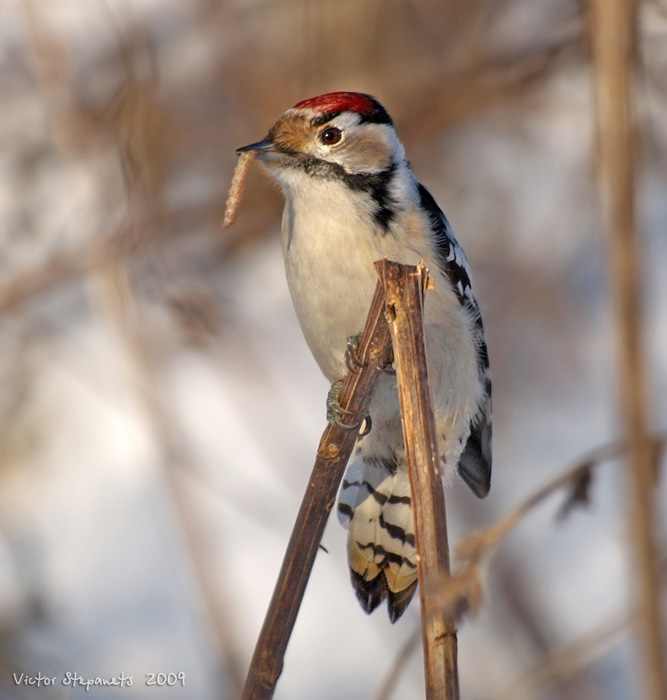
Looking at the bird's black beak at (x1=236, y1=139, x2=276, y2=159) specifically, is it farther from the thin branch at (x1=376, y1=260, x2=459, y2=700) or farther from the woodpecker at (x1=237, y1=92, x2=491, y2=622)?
the thin branch at (x1=376, y1=260, x2=459, y2=700)

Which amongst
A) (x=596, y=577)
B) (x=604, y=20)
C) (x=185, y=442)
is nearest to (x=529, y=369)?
(x=596, y=577)

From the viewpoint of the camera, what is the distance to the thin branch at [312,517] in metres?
1.55

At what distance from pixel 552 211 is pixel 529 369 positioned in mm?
854

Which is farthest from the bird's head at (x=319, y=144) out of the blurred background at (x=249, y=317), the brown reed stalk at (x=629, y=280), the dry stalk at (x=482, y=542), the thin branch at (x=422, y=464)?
the dry stalk at (x=482, y=542)

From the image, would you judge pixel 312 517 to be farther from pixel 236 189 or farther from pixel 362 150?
pixel 362 150

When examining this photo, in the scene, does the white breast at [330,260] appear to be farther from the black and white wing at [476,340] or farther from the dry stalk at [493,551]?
the dry stalk at [493,551]

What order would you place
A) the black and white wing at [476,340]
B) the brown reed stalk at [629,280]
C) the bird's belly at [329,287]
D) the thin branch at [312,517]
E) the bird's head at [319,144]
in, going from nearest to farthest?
the brown reed stalk at [629,280]
the thin branch at [312,517]
the bird's belly at [329,287]
the bird's head at [319,144]
the black and white wing at [476,340]

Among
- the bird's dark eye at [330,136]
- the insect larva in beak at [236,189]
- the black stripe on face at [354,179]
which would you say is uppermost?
the bird's dark eye at [330,136]

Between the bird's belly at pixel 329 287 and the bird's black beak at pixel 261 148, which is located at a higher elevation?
the bird's black beak at pixel 261 148

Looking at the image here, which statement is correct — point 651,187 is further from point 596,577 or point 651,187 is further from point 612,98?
point 612,98

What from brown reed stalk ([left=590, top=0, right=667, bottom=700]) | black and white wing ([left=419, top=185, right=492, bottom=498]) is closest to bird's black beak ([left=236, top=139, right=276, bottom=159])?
black and white wing ([left=419, top=185, right=492, bottom=498])

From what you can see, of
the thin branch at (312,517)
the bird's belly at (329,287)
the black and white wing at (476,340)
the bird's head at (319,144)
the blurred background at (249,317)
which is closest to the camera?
the thin branch at (312,517)

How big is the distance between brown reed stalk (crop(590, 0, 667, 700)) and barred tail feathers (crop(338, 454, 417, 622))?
105 centimetres

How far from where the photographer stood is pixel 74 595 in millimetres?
3820
